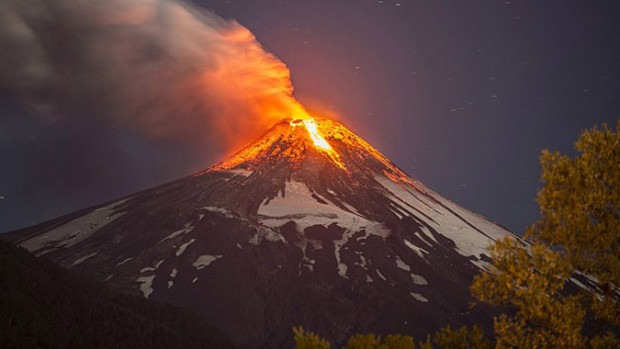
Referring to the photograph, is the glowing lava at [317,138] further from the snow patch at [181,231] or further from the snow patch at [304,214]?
the snow patch at [181,231]

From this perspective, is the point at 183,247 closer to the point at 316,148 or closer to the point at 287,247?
the point at 287,247

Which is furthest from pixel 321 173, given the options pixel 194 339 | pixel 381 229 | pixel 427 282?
pixel 194 339

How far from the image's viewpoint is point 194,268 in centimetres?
6225

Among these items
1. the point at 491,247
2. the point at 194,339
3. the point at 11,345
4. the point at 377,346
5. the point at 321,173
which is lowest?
the point at 194,339

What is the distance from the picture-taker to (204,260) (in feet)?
211

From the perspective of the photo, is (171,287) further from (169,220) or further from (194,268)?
(169,220)

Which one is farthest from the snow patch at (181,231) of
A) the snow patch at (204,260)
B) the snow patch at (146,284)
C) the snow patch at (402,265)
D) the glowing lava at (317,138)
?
the glowing lava at (317,138)

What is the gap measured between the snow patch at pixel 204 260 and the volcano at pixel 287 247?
0.51 feet

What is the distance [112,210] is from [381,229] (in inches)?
2361

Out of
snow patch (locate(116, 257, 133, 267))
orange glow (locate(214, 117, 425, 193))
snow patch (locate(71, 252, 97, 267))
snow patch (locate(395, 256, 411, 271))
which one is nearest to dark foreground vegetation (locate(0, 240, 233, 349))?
snow patch (locate(116, 257, 133, 267))

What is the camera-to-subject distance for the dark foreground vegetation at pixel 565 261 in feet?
38.5

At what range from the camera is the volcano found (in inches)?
2099

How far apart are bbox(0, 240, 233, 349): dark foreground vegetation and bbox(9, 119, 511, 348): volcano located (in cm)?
649

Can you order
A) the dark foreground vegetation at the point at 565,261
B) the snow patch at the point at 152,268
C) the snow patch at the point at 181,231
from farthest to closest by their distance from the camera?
the snow patch at the point at 181,231
the snow patch at the point at 152,268
the dark foreground vegetation at the point at 565,261
